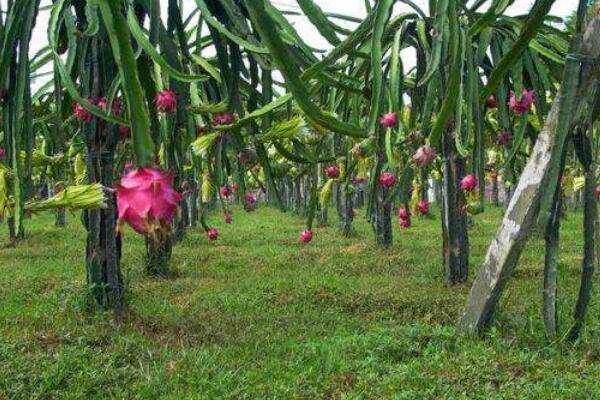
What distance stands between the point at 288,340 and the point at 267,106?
1.89m

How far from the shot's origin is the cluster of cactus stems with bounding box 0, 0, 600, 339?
136 cm

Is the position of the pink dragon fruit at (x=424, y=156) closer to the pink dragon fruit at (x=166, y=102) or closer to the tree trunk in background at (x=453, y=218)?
the pink dragon fruit at (x=166, y=102)

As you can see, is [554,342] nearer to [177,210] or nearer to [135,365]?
[135,365]

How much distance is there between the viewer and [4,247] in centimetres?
970

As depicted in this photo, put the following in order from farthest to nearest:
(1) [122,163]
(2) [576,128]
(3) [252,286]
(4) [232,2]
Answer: (3) [252,286]
(1) [122,163]
(2) [576,128]
(4) [232,2]

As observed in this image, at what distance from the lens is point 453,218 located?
17.4 feet

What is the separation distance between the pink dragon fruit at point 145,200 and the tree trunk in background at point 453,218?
14.1 feet

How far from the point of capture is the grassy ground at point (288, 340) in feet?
10.2

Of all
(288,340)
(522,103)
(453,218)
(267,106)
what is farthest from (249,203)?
(267,106)

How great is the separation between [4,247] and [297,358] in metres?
7.23

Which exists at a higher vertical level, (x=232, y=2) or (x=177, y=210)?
(x=232, y=2)

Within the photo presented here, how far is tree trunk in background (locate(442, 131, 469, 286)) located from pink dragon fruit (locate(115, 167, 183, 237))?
431cm

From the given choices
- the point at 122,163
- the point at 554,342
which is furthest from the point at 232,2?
the point at 122,163

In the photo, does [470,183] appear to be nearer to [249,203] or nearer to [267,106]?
[267,106]
